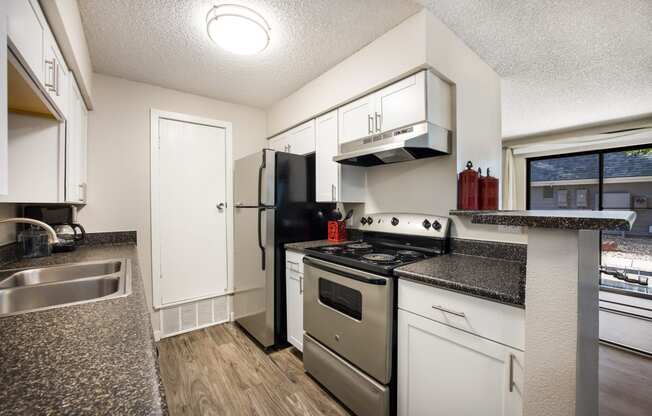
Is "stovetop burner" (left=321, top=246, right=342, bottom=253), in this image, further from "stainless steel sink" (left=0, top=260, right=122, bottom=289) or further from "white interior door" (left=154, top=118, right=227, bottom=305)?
"white interior door" (left=154, top=118, right=227, bottom=305)

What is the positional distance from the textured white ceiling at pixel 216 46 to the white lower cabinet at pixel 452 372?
1.73 m

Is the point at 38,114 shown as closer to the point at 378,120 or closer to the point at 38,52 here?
the point at 38,52

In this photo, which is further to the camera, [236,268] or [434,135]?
[236,268]

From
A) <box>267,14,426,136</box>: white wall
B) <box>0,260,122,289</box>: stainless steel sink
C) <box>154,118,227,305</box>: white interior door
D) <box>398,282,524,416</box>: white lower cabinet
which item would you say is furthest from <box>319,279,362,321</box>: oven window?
<box>154,118,227,305</box>: white interior door

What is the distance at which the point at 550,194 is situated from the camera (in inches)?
171

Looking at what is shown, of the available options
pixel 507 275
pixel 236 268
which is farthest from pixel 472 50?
pixel 236 268

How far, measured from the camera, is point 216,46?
6.33ft

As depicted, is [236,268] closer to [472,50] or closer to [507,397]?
[507,397]

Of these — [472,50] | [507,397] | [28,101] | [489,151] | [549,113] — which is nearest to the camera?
[507,397]

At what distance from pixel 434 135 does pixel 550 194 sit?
13.2ft

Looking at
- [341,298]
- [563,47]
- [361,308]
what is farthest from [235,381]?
[563,47]

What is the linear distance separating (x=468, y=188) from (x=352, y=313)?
1090 millimetres

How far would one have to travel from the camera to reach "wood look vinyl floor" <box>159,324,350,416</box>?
1.66m

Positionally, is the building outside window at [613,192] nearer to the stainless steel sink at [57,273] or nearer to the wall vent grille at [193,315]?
the wall vent grille at [193,315]
